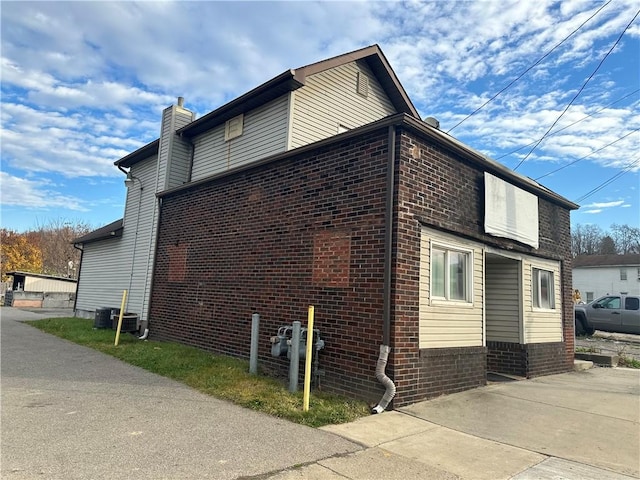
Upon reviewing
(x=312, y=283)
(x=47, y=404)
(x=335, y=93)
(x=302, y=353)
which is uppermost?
(x=335, y=93)

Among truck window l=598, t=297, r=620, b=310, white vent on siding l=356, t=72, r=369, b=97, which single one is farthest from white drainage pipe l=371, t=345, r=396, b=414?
truck window l=598, t=297, r=620, b=310

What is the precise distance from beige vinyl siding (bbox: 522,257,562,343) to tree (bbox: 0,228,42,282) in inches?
2203

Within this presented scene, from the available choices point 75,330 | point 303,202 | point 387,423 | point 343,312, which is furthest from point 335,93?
point 75,330

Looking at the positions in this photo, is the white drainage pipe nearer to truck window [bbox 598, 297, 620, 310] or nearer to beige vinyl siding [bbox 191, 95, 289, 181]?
beige vinyl siding [bbox 191, 95, 289, 181]

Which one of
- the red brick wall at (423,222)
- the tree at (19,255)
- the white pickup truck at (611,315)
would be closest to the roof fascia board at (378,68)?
the red brick wall at (423,222)

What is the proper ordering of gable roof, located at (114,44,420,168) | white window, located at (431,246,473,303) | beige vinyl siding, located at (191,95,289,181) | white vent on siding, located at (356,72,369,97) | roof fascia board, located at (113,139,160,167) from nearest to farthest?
white window, located at (431,246,473,303)
gable roof, located at (114,44,420,168)
beige vinyl siding, located at (191,95,289,181)
white vent on siding, located at (356,72,369,97)
roof fascia board, located at (113,139,160,167)

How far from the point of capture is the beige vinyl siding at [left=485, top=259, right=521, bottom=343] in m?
9.27

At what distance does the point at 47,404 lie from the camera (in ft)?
19.2

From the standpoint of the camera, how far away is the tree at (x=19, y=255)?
50.7 meters

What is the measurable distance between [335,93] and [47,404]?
30.4 ft

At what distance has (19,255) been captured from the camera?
2025 inches

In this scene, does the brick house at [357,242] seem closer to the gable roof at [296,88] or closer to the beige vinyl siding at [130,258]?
the gable roof at [296,88]

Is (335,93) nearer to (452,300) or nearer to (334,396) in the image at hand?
(452,300)

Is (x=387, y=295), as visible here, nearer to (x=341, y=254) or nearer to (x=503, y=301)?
(x=341, y=254)
